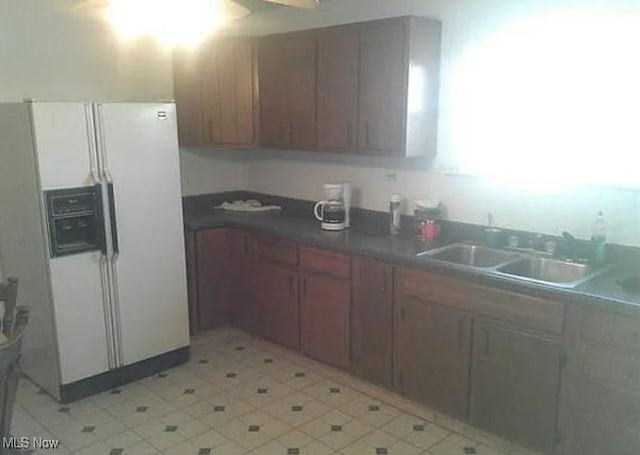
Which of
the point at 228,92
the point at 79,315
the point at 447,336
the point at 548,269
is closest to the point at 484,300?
the point at 447,336

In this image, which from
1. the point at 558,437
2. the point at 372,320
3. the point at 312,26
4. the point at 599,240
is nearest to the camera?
the point at 558,437

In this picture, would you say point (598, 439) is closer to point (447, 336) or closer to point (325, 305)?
point (447, 336)

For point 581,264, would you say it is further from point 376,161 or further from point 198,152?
point 198,152

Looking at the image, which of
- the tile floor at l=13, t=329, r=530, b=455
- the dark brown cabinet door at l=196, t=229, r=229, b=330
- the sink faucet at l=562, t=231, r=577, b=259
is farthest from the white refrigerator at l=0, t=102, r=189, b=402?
the sink faucet at l=562, t=231, r=577, b=259

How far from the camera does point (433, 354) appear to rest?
2.91 meters

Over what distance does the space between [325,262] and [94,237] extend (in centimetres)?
139

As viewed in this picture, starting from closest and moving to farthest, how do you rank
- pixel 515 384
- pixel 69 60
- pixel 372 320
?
pixel 515 384 → pixel 372 320 → pixel 69 60

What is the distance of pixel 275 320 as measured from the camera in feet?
12.6

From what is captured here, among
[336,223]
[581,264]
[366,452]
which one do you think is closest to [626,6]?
[581,264]

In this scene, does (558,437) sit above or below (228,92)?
below

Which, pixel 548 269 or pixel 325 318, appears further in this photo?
pixel 325 318

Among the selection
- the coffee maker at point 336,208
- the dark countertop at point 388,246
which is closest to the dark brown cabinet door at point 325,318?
the dark countertop at point 388,246

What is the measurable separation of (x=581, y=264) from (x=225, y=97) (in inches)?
107

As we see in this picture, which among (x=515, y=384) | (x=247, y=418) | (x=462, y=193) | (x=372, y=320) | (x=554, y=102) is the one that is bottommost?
(x=247, y=418)
